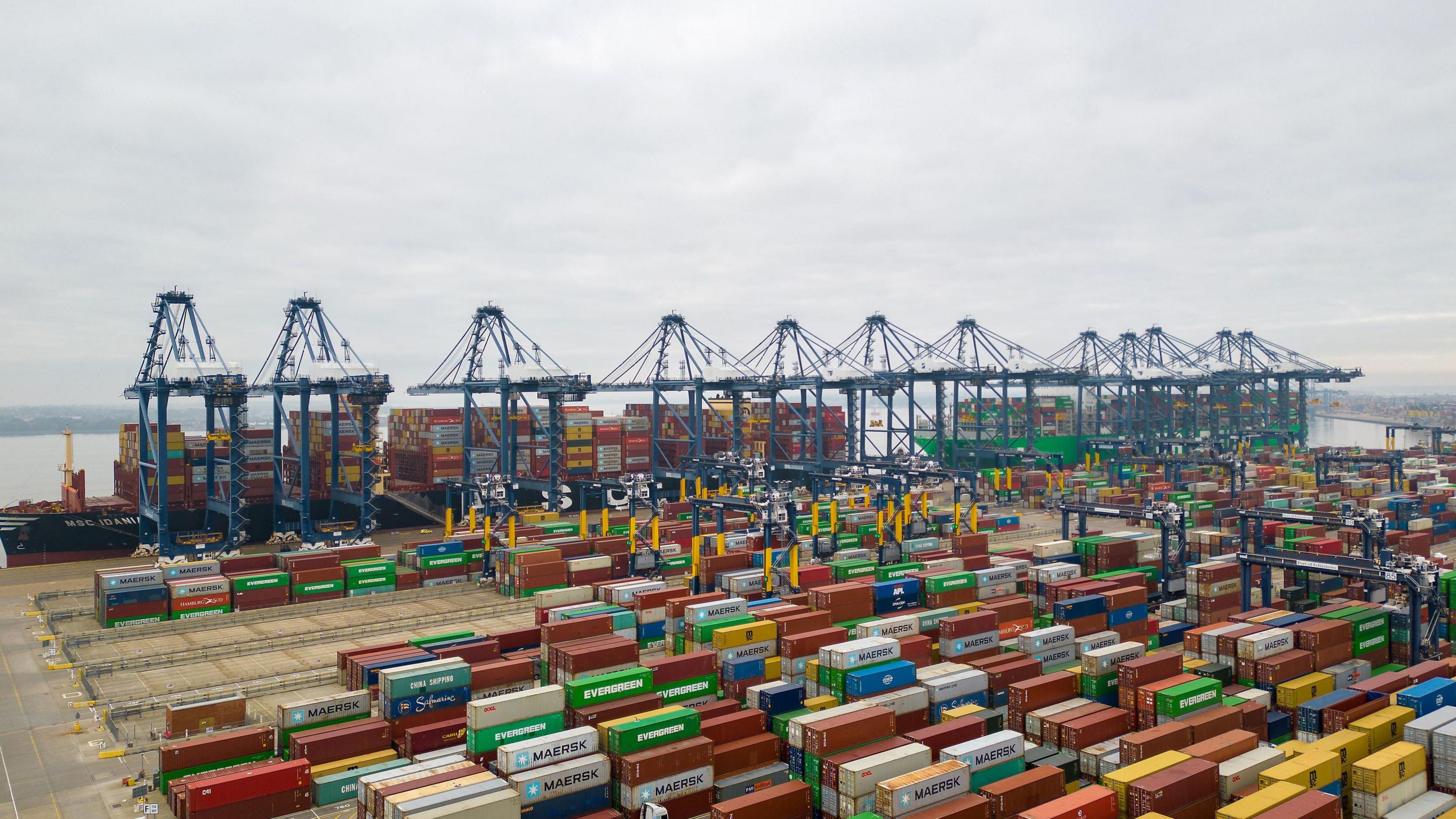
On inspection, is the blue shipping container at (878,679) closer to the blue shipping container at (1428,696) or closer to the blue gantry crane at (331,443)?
the blue shipping container at (1428,696)

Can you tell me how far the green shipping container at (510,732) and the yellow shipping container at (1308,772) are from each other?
40.4ft

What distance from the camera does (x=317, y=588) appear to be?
4225 cm

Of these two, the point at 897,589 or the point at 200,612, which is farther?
the point at 200,612

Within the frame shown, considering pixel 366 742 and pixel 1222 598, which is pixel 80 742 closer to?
pixel 366 742

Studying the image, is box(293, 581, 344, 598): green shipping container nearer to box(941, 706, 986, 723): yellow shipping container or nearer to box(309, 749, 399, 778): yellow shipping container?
box(309, 749, 399, 778): yellow shipping container

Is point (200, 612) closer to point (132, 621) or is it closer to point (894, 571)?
point (132, 621)

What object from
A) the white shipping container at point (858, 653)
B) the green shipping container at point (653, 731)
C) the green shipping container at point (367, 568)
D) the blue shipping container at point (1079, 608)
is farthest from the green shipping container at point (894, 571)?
the green shipping container at point (367, 568)

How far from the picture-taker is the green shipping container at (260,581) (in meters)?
40.3

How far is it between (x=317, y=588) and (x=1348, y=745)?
1590 inches

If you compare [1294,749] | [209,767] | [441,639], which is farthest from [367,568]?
[1294,749]

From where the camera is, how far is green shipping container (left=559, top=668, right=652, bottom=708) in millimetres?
22047

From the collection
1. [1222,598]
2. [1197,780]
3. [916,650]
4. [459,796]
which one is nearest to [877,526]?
[1222,598]

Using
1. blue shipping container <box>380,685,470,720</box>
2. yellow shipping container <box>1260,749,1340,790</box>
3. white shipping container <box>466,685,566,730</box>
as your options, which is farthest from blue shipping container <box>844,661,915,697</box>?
blue shipping container <box>380,685,470,720</box>

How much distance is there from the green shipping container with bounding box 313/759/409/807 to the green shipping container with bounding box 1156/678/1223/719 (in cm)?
1842
